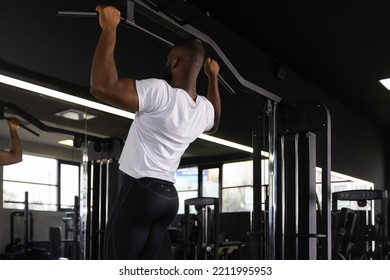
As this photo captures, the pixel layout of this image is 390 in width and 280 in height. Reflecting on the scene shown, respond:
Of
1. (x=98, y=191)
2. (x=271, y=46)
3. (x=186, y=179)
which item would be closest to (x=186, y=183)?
(x=186, y=179)

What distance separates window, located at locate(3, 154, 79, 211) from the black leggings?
1.21 feet

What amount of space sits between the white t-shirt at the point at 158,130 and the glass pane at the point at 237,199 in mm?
645

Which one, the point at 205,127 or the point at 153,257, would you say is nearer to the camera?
the point at 153,257

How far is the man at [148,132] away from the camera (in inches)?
57.6

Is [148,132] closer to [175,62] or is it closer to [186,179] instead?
[175,62]

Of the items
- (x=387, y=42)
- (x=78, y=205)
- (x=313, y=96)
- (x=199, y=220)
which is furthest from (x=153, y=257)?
(x=387, y=42)

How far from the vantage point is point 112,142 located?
1889 mm

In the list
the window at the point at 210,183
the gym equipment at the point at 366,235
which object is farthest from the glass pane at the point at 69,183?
the gym equipment at the point at 366,235

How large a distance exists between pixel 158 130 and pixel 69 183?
1.60 feet

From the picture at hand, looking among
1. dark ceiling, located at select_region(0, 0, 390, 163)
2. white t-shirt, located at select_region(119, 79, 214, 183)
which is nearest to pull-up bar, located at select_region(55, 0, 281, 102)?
dark ceiling, located at select_region(0, 0, 390, 163)

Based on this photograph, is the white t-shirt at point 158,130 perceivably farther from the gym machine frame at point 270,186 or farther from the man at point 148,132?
the gym machine frame at point 270,186

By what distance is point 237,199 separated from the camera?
2352 millimetres
